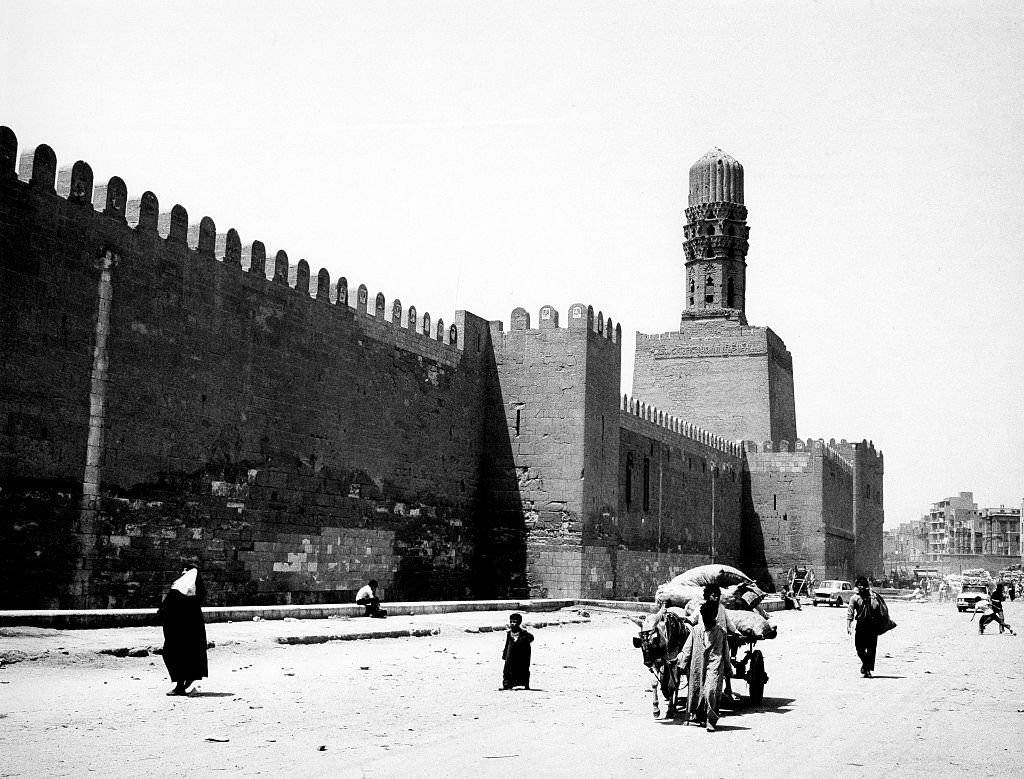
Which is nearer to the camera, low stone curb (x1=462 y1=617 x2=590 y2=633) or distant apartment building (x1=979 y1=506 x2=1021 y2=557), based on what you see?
low stone curb (x1=462 y1=617 x2=590 y2=633)

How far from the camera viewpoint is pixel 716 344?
144ft

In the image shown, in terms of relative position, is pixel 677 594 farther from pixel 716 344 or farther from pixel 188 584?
pixel 716 344

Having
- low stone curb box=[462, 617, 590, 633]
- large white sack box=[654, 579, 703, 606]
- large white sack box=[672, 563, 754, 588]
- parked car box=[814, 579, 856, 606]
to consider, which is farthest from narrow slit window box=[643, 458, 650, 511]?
large white sack box=[654, 579, 703, 606]

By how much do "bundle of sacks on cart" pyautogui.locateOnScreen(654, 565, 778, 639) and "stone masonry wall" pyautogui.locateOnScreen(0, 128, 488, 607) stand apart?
7.47 meters

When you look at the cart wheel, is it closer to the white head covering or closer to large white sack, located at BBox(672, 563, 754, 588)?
large white sack, located at BBox(672, 563, 754, 588)

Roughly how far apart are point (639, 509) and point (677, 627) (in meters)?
20.6

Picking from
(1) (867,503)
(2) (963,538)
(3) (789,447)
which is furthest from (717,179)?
(2) (963,538)

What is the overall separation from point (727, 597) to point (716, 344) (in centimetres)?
3512

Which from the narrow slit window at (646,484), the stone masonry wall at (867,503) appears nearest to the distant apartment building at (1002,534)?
the stone masonry wall at (867,503)

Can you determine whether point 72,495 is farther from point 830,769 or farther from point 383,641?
point 830,769

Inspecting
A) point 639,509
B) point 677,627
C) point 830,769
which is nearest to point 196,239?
point 677,627

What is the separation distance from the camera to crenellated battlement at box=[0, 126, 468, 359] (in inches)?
532

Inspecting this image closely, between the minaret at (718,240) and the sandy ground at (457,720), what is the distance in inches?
1278

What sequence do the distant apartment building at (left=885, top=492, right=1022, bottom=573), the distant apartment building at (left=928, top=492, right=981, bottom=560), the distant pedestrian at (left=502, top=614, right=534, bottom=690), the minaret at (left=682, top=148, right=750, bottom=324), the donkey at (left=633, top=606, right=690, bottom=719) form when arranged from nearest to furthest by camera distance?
the donkey at (left=633, top=606, right=690, bottom=719) → the distant pedestrian at (left=502, top=614, right=534, bottom=690) → the minaret at (left=682, top=148, right=750, bottom=324) → the distant apartment building at (left=885, top=492, right=1022, bottom=573) → the distant apartment building at (left=928, top=492, right=981, bottom=560)
